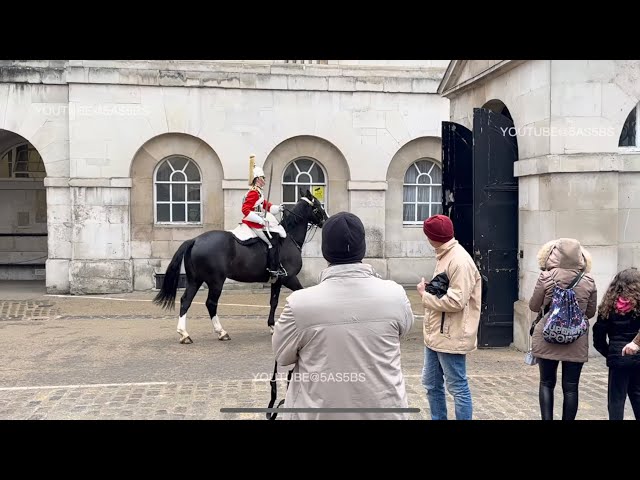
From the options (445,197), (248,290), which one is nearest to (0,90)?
(248,290)

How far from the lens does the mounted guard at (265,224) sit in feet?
32.8

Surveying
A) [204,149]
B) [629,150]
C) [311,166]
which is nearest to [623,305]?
[629,150]

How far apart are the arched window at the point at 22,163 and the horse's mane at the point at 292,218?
11346mm

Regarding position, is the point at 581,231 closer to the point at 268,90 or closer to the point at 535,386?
the point at 535,386

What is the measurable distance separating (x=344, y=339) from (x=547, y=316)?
9.35ft

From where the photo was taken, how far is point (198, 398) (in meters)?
6.64

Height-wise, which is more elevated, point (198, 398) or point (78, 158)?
point (78, 158)

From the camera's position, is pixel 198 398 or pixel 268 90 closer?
pixel 198 398

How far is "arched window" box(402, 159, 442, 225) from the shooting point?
16.8 m

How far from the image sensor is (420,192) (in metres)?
16.8

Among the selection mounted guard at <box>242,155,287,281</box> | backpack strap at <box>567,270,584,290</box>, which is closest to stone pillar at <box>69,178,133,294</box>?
mounted guard at <box>242,155,287,281</box>

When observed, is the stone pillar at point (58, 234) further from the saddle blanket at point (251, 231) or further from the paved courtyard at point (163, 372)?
the saddle blanket at point (251, 231)

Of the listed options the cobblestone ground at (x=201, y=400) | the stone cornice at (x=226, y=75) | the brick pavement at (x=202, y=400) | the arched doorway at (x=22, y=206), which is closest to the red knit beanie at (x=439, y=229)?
the brick pavement at (x=202, y=400)

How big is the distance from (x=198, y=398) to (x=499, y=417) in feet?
9.36
